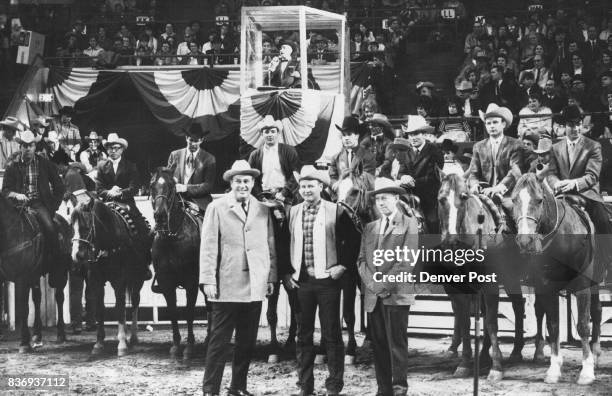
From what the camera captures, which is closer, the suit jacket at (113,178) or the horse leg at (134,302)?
the horse leg at (134,302)

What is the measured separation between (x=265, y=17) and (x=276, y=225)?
5.37 metres

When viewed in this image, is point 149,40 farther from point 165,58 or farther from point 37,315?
point 37,315

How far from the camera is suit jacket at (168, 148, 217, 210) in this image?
9.54m

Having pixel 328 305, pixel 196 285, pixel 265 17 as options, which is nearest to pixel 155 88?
pixel 265 17

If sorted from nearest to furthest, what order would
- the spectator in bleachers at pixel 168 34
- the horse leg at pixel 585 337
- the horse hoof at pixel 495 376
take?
the horse leg at pixel 585 337, the horse hoof at pixel 495 376, the spectator in bleachers at pixel 168 34

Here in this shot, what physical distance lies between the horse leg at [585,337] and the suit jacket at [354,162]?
7.38 feet

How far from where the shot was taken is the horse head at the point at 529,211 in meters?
7.39

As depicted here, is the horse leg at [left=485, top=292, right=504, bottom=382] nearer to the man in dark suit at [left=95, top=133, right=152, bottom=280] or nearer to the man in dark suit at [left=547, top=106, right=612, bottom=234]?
the man in dark suit at [left=547, top=106, right=612, bottom=234]

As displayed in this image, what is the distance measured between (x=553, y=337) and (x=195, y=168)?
165 inches

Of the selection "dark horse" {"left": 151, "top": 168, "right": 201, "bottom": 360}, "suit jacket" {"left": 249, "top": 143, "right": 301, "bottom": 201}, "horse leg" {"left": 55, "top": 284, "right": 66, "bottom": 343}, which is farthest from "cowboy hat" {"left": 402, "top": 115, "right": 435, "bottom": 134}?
"horse leg" {"left": 55, "top": 284, "right": 66, "bottom": 343}

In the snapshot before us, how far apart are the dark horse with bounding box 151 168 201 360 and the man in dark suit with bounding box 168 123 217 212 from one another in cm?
39

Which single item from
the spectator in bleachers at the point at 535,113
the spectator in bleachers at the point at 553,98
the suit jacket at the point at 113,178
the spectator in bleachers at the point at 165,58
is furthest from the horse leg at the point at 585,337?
the spectator in bleachers at the point at 165,58

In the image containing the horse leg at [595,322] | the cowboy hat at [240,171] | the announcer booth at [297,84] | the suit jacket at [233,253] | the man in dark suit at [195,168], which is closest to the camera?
the suit jacket at [233,253]

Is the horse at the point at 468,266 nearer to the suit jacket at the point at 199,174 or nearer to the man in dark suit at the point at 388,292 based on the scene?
the man in dark suit at the point at 388,292
